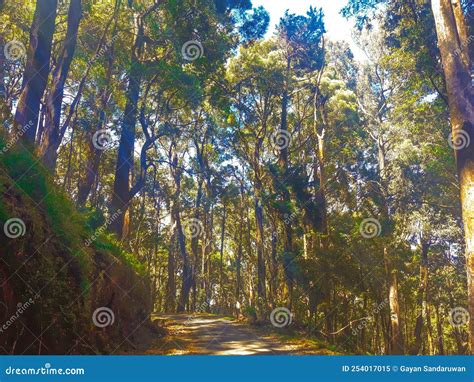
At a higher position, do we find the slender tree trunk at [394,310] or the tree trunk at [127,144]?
the tree trunk at [127,144]

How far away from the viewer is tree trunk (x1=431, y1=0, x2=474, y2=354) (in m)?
6.91

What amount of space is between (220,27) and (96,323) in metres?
14.0

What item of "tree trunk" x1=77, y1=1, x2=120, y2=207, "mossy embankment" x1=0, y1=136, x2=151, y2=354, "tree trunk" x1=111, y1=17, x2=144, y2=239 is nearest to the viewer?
"mossy embankment" x1=0, y1=136, x2=151, y2=354

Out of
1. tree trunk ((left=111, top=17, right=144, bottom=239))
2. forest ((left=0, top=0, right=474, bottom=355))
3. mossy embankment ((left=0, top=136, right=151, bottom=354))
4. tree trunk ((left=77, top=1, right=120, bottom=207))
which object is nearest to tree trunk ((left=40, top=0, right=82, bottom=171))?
forest ((left=0, top=0, right=474, bottom=355))

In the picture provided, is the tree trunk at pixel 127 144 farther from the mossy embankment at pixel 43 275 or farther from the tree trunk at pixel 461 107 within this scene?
the tree trunk at pixel 461 107

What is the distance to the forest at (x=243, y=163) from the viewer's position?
6.61 meters

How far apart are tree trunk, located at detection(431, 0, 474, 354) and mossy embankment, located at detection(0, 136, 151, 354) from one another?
645cm

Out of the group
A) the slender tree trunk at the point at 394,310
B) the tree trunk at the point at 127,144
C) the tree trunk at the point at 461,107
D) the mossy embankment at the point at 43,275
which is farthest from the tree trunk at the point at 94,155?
the slender tree trunk at the point at 394,310

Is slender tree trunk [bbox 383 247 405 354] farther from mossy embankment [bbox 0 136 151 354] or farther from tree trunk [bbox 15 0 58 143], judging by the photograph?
tree trunk [bbox 15 0 58 143]

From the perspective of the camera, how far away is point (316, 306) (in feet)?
51.6

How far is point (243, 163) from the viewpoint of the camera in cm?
2991

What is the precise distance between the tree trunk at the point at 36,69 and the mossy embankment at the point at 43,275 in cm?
367

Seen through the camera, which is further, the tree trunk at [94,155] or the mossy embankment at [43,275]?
the tree trunk at [94,155]

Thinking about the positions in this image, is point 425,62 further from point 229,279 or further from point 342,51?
point 229,279
